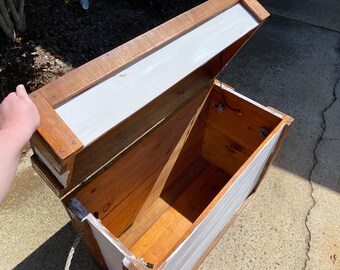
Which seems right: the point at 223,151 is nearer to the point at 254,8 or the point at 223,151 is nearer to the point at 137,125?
the point at 137,125

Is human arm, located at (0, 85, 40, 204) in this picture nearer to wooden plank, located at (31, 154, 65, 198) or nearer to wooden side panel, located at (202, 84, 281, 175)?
wooden plank, located at (31, 154, 65, 198)

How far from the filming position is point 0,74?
2.35 m

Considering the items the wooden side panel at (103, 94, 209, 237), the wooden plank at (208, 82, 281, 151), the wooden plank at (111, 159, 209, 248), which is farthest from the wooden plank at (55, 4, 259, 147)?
the wooden plank at (111, 159, 209, 248)

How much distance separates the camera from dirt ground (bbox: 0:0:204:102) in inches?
96.0

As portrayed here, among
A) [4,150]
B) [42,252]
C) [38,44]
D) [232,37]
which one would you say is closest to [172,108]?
[232,37]

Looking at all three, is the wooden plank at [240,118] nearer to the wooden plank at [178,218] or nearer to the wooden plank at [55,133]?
the wooden plank at [178,218]

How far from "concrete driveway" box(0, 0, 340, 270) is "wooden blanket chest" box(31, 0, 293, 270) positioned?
0.75 feet

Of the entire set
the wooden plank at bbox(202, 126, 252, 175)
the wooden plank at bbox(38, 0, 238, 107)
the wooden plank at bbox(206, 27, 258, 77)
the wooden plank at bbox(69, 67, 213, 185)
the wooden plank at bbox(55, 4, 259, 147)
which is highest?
the wooden plank at bbox(38, 0, 238, 107)

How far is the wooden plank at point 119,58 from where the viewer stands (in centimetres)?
84

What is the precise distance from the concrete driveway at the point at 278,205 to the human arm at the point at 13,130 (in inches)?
42.2

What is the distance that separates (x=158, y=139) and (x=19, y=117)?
0.82 meters

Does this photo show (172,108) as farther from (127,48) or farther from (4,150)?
(4,150)

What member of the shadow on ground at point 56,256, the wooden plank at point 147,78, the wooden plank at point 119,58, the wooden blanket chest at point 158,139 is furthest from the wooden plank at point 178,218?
the wooden plank at point 119,58

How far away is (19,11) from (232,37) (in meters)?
2.04
